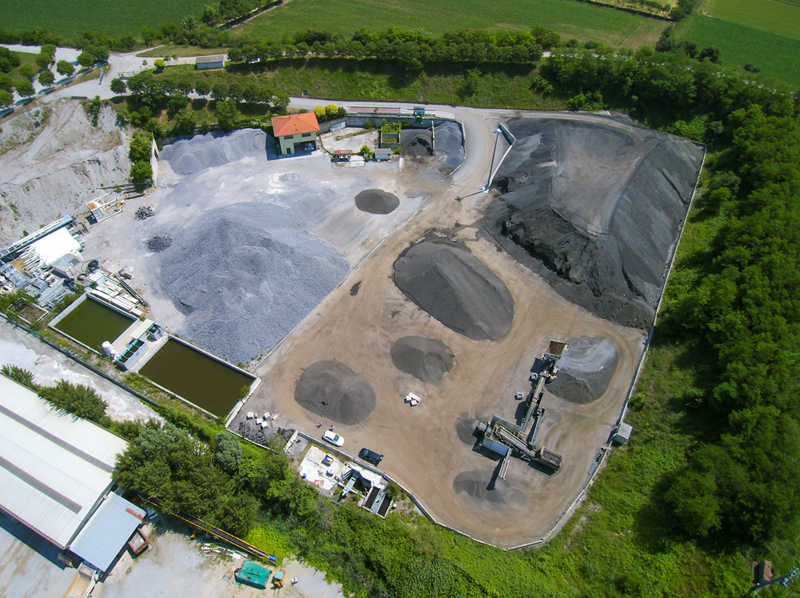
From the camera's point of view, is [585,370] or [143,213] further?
[143,213]

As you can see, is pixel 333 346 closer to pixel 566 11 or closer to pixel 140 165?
pixel 140 165

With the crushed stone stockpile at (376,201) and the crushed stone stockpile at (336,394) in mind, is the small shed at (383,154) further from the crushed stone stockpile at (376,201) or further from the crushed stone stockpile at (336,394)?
the crushed stone stockpile at (336,394)

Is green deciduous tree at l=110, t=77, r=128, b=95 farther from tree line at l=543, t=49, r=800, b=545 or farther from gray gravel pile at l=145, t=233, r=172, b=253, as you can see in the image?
tree line at l=543, t=49, r=800, b=545

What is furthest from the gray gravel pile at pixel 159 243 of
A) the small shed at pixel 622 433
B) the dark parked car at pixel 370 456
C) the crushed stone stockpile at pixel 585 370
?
the small shed at pixel 622 433

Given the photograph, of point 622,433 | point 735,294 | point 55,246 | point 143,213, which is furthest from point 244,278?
point 735,294

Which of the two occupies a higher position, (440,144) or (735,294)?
(440,144)

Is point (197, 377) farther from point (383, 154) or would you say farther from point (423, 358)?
point (383, 154)
